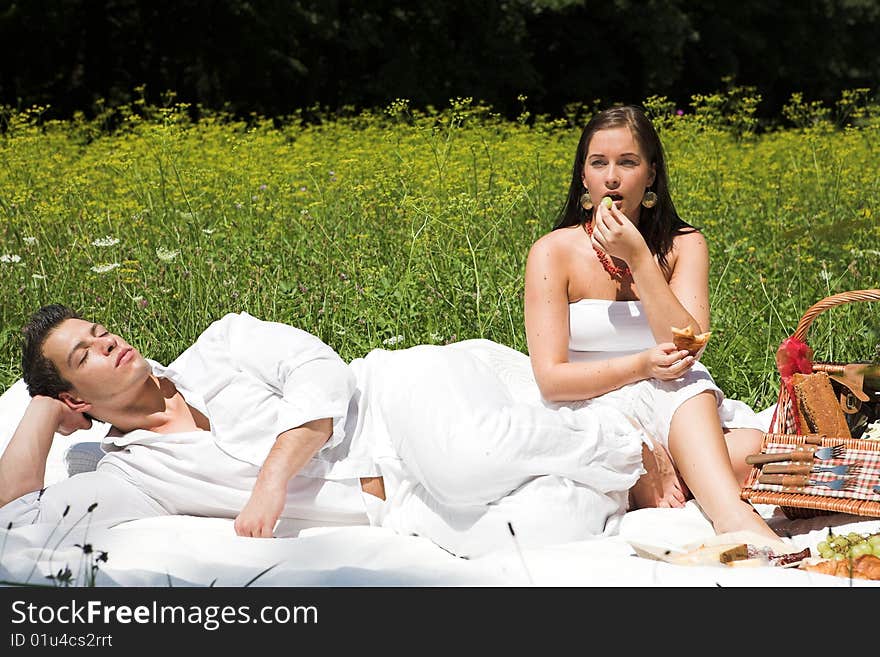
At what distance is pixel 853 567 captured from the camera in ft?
7.67

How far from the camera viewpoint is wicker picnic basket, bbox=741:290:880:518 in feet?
8.82

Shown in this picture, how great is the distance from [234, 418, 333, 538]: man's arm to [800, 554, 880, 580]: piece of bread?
3.79 ft

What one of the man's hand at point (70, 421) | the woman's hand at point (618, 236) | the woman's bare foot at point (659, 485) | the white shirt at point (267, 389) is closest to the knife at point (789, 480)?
the woman's bare foot at point (659, 485)

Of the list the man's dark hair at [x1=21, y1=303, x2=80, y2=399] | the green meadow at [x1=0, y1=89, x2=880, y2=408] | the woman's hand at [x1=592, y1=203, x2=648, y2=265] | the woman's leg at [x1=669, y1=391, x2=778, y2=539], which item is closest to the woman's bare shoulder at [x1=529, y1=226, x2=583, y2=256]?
the woman's hand at [x1=592, y1=203, x2=648, y2=265]

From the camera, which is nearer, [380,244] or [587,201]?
[587,201]

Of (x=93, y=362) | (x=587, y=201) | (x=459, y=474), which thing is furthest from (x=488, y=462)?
(x=93, y=362)

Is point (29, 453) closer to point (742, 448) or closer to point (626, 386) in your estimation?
point (626, 386)

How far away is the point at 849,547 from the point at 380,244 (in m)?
2.72

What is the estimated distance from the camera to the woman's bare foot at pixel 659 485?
9.76ft

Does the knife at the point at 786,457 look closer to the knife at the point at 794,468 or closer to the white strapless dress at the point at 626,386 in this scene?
the knife at the point at 794,468

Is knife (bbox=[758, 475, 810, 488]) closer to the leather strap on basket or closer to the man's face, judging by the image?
the leather strap on basket

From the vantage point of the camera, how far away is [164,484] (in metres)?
2.88

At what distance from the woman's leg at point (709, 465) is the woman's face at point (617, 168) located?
23.2 inches
